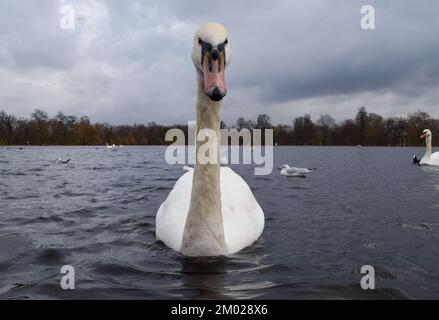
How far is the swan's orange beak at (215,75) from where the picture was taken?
→ 3834 mm

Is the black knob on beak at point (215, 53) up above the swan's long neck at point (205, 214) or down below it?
above

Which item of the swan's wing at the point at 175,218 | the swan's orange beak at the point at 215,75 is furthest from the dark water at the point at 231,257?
the swan's orange beak at the point at 215,75

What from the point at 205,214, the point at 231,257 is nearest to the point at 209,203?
the point at 205,214

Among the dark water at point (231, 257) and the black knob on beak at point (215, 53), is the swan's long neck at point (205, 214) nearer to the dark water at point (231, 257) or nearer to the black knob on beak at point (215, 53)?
the dark water at point (231, 257)

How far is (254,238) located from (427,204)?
6.18 m

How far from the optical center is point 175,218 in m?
5.95

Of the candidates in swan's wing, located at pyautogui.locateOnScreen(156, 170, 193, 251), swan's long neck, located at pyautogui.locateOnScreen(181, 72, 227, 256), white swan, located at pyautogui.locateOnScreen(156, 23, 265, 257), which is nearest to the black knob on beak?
white swan, located at pyautogui.locateOnScreen(156, 23, 265, 257)

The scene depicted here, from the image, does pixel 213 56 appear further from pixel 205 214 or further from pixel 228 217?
pixel 228 217

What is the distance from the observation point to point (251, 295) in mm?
4227

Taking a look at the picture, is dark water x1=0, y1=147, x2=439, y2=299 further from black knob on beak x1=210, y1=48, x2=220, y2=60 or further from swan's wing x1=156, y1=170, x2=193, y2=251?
black knob on beak x1=210, y1=48, x2=220, y2=60

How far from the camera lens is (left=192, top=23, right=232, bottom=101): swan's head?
3873mm

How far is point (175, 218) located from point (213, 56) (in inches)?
107
